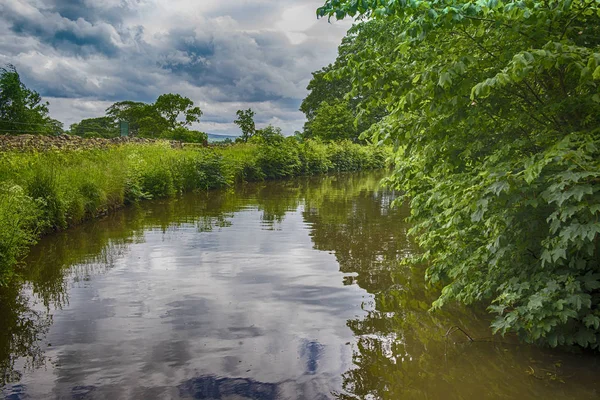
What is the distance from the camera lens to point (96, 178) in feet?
39.2

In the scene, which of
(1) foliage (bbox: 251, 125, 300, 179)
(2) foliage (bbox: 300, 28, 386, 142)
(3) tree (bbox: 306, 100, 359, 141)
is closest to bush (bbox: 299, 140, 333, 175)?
(1) foliage (bbox: 251, 125, 300, 179)

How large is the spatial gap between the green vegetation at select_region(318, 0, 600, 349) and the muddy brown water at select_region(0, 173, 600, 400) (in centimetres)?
51

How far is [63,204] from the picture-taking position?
32.1ft

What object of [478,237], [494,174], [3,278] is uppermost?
[494,174]

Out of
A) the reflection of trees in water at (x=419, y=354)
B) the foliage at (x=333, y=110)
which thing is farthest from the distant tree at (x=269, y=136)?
the reflection of trees in water at (x=419, y=354)

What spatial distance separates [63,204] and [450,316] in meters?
8.04

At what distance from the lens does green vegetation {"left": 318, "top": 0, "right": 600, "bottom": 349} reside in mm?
3379

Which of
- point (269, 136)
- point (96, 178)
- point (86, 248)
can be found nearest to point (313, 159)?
Answer: point (269, 136)

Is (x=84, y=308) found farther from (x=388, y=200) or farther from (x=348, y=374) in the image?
(x=388, y=200)

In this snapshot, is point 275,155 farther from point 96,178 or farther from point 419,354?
point 419,354

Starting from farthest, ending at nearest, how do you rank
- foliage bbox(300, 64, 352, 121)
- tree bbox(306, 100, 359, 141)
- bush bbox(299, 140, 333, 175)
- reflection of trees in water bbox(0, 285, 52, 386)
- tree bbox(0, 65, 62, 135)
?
foliage bbox(300, 64, 352, 121), tree bbox(306, 100, 359, 141), bush bbox(299, 140, 333, 175), tree bbox(0, 65, 62, 135), reflection of trees in water bbox(0, 285, 52, 386)

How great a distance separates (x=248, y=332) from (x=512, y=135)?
10.5 feet

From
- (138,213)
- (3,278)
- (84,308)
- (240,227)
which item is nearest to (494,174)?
(84,308)

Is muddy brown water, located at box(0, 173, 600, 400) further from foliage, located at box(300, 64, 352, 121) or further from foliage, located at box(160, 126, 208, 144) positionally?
foliage, located at box(300, 64, 352, 121)
